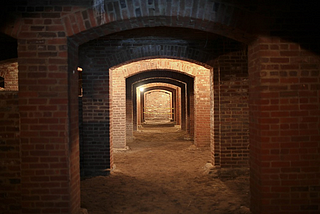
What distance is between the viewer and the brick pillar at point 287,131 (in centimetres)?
311

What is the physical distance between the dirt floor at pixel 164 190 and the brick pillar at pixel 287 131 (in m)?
0.76

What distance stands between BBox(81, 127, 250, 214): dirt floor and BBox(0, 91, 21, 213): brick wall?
→ 109 centimetres

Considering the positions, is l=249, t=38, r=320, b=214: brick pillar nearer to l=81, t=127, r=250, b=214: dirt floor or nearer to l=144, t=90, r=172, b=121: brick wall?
l=81, t=127, r=250, b=214: dirt floor

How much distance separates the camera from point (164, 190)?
16.6 feet

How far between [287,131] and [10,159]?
12.4 feet

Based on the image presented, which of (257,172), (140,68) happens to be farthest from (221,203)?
(140,68)

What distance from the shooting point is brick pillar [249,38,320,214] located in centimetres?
311

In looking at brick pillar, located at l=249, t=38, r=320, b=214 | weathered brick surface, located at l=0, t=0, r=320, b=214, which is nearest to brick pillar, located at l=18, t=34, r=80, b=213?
weathered brick surface, located at l=0, t=0, r=320, b=214

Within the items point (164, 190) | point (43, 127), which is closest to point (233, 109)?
point (164, 190)

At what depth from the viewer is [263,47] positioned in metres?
3.14

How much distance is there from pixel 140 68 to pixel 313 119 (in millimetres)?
6717

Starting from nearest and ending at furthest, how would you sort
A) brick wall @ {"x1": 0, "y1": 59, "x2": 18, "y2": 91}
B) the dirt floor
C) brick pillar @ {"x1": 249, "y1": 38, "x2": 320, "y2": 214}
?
brick pillar @ {"x1": 249, "y1": 38, "x2": 320, "y2": 214} < the dirt floor < brick wall @ {"x1": 0, "y1": 59, "x2": 18, "y2": 91}

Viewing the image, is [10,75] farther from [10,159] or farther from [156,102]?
[156,102]

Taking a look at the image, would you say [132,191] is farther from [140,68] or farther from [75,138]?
[140,68]
